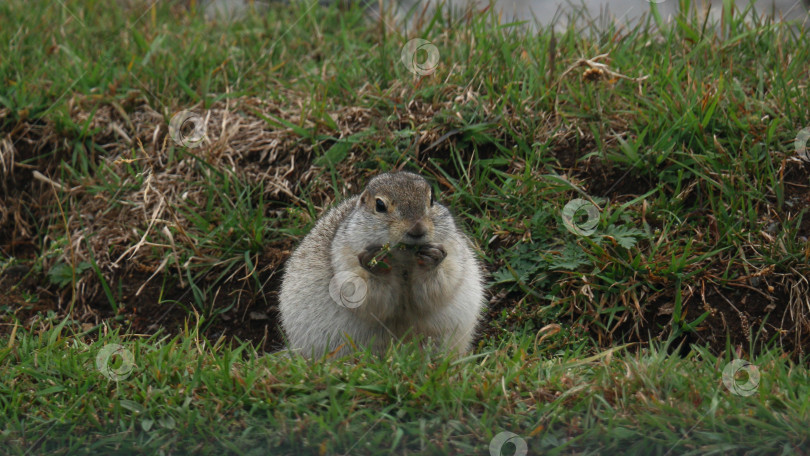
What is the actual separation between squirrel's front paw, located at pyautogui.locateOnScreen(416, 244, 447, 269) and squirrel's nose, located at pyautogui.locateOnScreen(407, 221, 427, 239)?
121 mm

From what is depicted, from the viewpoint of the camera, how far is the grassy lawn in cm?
339

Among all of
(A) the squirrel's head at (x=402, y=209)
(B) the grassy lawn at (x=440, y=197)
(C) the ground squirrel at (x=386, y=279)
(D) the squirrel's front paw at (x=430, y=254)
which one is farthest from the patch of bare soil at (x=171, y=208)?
(A) the squirrel's head at (x=402, y=209)

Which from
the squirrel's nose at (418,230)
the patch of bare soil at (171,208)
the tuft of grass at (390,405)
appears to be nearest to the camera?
the tuft of grass at (390,405)

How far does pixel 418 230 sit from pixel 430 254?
19 cm

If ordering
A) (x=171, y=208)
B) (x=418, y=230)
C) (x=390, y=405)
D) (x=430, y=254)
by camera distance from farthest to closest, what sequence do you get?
(x=171, y=208)
(x=430, y=254)
(x=418, y=230)
(x=390, y=405)

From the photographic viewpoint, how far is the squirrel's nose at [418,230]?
13.0ft

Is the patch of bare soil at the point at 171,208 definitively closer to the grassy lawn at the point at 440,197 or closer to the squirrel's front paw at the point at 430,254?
the grassy lawn at the point at 440,197

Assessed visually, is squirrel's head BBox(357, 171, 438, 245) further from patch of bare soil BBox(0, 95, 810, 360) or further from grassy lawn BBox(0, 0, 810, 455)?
patch of bare soil BBox(0, 95, 810, 360)

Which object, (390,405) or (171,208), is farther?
(171,208)

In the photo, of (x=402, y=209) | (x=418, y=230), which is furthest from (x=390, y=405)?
(x=402, y=209)

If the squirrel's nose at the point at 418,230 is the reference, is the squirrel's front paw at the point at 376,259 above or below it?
below

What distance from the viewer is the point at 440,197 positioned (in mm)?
5348

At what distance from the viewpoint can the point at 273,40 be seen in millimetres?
6656

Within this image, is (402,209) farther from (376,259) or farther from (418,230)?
(376,259)
